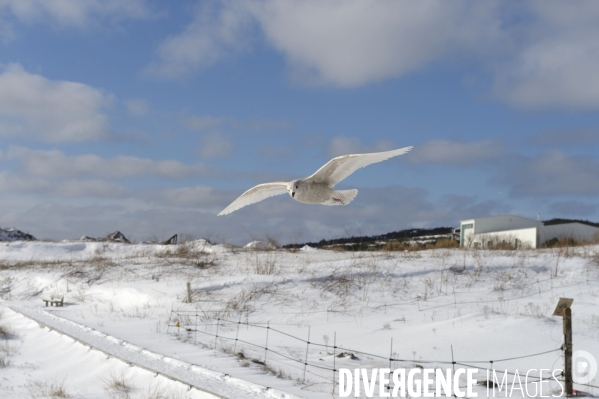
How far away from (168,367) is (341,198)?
3317 mm

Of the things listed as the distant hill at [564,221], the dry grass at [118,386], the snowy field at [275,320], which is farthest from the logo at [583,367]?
the distant hill at [564,221]

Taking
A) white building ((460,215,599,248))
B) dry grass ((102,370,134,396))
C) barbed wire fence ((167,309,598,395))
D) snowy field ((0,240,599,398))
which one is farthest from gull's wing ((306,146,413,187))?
white building ((460,215,599,248))

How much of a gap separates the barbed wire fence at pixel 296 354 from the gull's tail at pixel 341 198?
200 cm

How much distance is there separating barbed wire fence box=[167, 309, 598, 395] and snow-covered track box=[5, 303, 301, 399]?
97 cm

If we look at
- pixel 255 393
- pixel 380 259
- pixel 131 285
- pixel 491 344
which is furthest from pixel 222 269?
pixel 255 393

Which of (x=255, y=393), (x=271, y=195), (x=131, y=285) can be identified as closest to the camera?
(x=255, y=393)

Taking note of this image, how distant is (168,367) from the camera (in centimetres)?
772

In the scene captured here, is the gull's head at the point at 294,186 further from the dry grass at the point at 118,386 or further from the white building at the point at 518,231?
the white building at the point at 518,231

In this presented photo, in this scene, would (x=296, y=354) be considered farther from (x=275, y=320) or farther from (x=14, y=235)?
(x=14, y=235)

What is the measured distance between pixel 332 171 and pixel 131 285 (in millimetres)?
10211

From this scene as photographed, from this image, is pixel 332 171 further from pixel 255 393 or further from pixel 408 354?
pixel 408 354

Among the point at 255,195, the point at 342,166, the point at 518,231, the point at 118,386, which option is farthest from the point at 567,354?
the point at 518,231

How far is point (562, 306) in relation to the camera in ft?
24.1

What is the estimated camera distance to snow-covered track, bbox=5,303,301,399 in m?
6.47
